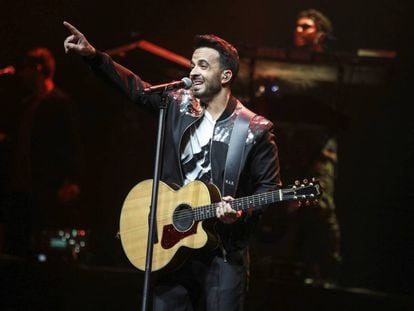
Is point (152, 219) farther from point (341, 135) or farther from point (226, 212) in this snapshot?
point (341, 135)

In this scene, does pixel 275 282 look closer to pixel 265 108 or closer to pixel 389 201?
pixel 265 108

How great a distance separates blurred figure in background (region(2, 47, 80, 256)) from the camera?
6.61 meters

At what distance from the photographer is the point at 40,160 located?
23.1 feet

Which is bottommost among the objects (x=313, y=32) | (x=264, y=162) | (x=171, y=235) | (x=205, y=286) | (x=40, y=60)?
(x=205, y=286)

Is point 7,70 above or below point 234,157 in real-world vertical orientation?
above

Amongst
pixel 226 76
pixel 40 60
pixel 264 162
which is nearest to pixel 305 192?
pixel 264 162

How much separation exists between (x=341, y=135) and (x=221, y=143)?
162 inches

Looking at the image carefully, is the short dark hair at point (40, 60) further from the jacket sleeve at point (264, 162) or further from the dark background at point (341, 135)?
the jacket sleeve at point (264, 162)

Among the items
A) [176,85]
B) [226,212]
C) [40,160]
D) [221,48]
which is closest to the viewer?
[176,85]

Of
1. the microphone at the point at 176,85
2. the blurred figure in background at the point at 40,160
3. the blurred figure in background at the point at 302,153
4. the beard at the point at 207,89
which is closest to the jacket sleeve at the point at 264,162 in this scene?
the beard at the point at 207,89

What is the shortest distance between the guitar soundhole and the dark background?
3195mm

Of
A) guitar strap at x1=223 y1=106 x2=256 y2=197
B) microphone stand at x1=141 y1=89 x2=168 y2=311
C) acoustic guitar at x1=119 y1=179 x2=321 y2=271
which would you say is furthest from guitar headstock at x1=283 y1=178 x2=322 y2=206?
microphone stand at x1=141 y1=89 x2=168 y2=311

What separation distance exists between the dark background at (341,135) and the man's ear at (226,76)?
3033 millimetres

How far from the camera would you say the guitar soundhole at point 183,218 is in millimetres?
4375
